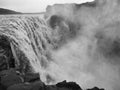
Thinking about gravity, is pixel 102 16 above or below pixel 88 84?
above

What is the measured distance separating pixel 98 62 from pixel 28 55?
475 inches

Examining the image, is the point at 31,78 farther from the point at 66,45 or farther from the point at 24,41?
the point at 66,45

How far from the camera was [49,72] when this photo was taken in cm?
2062

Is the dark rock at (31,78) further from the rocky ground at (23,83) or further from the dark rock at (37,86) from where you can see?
the dark rock at (37,86)

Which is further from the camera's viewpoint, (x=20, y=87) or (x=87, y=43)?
(x=87, y=43)

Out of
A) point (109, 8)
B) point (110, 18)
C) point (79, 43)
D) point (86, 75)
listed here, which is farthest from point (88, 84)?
point (109, 8)

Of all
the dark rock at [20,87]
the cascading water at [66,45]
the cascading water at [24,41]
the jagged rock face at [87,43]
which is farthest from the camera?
the jagged rock face at [87,43]

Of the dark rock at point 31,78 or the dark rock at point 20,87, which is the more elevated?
the dark rock at point 20,87

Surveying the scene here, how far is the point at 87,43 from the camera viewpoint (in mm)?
28578

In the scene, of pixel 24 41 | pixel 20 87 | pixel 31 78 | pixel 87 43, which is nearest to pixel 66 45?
pixel 87 43

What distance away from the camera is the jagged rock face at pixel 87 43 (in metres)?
24.0

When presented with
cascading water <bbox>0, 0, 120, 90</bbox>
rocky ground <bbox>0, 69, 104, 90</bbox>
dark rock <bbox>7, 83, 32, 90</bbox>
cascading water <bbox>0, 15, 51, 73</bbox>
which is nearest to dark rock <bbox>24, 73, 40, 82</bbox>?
rocky ground <bbox>0, 69, 104, 90</bbox>

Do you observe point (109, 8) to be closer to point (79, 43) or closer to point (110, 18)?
point (110, 18)

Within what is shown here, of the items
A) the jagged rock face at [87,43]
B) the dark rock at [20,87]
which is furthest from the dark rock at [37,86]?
the jagged rock face at [87,43]
